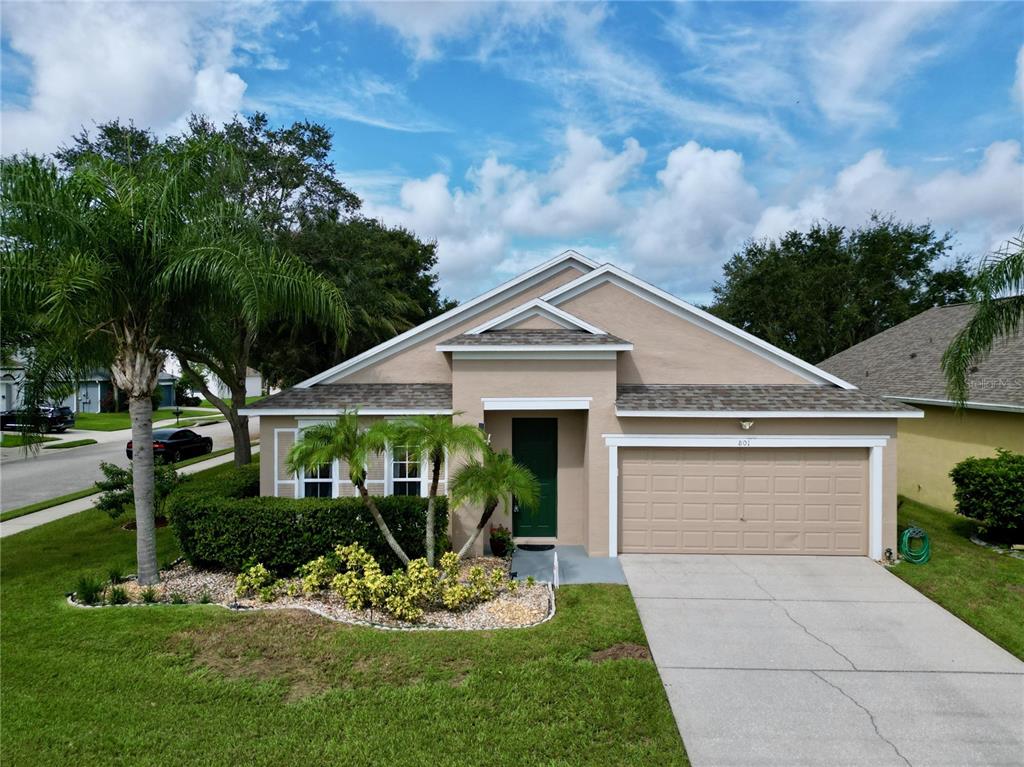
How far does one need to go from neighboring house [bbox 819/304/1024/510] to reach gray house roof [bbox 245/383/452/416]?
11747 mm

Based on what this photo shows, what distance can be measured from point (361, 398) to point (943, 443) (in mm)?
15610

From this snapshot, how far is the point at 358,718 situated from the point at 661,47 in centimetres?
1371

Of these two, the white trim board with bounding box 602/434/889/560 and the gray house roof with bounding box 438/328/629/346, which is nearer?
the white trim board with bounding box 602/434/889/560

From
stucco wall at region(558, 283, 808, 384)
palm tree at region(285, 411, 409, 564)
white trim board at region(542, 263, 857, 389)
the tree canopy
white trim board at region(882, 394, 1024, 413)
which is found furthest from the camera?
the tree canopy

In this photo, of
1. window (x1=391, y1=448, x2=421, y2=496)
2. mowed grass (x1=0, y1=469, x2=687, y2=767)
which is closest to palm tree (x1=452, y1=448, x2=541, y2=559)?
mowed grass (x1=0, y1=469, x2=687, y2=767)

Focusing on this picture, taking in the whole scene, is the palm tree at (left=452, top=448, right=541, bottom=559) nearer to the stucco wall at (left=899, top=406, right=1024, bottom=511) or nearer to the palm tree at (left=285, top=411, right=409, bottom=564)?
the palm tree at (left=285, top=411, right=409, bottom=564)

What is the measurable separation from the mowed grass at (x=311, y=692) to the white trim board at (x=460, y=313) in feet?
19.0

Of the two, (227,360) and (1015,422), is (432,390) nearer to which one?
(227,360)

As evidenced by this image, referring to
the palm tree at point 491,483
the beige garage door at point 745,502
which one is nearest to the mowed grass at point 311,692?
the palm tree at point 491,483

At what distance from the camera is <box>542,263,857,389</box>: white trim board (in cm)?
1245

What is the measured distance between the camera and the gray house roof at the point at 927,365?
14.3 metres

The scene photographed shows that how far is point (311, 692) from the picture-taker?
20.1 ft

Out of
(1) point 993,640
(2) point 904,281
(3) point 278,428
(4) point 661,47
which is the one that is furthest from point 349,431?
(2) point 904,281

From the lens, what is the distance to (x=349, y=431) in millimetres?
8836
